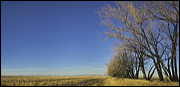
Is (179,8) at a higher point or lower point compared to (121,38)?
higher

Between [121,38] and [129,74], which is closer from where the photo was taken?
A: [121,38]

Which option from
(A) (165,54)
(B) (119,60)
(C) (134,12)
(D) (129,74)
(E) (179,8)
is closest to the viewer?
(E) (179,8)

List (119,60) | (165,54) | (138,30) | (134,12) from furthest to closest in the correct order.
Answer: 1. (119,60)
2. (165,54)
3. (138,30)
4. (134,12)

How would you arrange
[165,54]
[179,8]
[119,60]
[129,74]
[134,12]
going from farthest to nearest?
[119,60] < [129,74] < [165,54] < [134,12] < [179,8]

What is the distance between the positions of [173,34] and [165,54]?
4207 millimetres

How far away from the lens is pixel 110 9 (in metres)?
20.8

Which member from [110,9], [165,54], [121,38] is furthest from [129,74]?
[110,9]

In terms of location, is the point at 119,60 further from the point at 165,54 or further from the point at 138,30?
the point at 138,30

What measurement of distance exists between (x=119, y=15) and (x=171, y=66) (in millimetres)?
8922

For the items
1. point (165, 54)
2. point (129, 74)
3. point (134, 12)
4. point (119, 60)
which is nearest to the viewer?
point (134, 12)

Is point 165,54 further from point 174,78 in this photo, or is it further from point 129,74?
point 129,74

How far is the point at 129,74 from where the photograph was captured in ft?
145

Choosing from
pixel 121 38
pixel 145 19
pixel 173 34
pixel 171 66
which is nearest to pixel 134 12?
pixel 145 19

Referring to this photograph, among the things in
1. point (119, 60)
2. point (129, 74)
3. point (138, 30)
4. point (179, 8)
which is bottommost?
point (129, 74)
